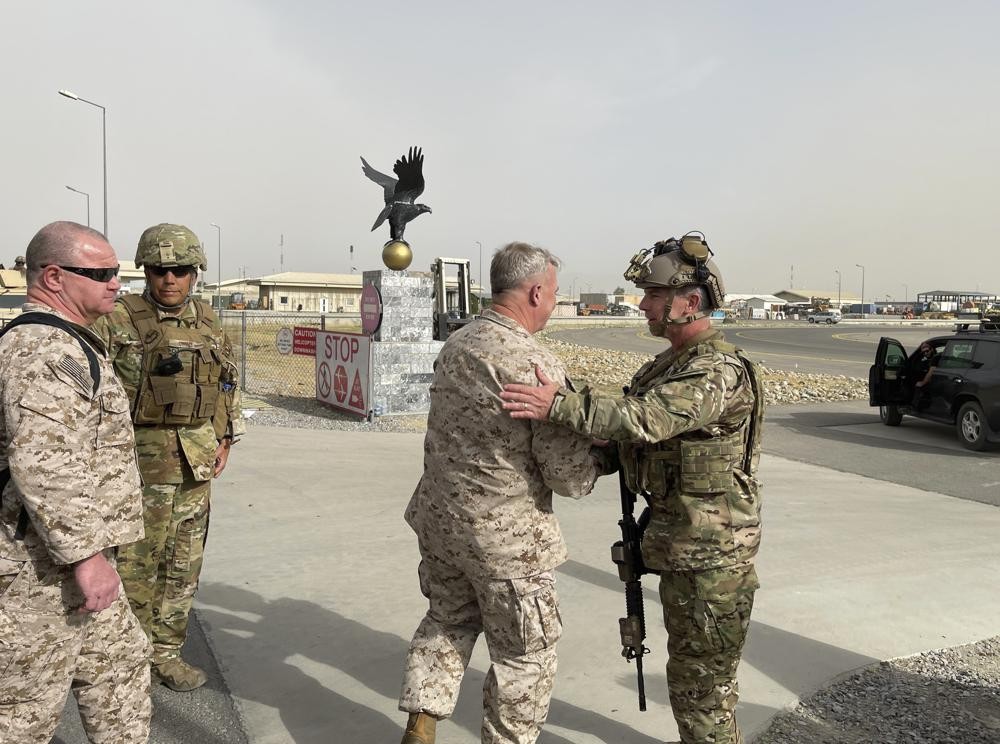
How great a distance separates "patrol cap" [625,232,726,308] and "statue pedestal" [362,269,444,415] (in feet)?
28.2

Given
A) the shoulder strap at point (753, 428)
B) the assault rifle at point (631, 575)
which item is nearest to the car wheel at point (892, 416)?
the shoulder strap at point (753, 428)

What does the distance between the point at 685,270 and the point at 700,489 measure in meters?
0.77

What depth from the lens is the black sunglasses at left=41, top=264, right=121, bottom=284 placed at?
2348 millimetres

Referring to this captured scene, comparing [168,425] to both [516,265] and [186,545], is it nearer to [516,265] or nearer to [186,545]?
[186,545]

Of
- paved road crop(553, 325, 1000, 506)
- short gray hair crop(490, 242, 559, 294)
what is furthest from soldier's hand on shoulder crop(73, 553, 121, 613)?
paved road crop(553, 325, 1000, 506)

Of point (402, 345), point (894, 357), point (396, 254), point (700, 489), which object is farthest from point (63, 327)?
point (894, 357)

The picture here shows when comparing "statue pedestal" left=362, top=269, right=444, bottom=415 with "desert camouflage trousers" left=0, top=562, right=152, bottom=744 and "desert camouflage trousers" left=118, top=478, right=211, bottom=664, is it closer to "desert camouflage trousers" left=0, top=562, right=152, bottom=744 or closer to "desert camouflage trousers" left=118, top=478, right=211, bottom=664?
"desert camouflage trousers" left=118, top=478, right=211, bottom=664

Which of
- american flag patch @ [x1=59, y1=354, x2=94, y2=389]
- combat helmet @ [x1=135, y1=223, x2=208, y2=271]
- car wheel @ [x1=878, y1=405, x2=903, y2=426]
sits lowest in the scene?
car wheel @ [x1=878, y1=405, x2=903, y2=426]

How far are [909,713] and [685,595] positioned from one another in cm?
142

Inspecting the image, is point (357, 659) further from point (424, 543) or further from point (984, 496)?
point (984, 496)

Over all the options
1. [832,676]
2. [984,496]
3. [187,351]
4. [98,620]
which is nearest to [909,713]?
[832,676]

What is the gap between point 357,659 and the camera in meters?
3.71

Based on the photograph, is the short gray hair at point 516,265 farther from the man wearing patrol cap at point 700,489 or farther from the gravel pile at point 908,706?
the gravel pile at point 908,706

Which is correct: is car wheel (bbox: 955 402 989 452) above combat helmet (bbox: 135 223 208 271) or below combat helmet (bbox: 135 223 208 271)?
below
